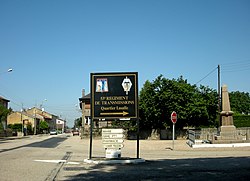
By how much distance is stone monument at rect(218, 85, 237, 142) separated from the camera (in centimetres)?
2838

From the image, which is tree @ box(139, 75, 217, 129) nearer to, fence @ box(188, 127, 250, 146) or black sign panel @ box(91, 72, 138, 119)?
fence @ box(188, 127, 250, 146)

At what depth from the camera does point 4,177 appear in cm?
1080

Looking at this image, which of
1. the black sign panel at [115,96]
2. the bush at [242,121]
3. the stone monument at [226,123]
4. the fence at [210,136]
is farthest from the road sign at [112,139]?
the bush at [242,121]

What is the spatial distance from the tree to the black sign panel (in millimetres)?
28108

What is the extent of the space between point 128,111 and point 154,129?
32.4 m

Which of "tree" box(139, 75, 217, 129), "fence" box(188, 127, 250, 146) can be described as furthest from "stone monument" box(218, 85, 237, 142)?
"tree" box(139, 75, 217, 129)

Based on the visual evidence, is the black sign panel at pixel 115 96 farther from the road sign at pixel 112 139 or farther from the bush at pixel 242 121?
the bush at pixel 242 121

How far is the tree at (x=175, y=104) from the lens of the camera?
145ft

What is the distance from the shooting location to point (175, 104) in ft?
143

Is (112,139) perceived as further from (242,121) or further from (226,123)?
(242,121)

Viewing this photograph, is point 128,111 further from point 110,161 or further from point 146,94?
point 146,94

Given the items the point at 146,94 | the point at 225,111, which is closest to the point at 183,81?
the point at 146,94

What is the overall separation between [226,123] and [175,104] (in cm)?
1474

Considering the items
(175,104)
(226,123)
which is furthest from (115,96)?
(175,104)
